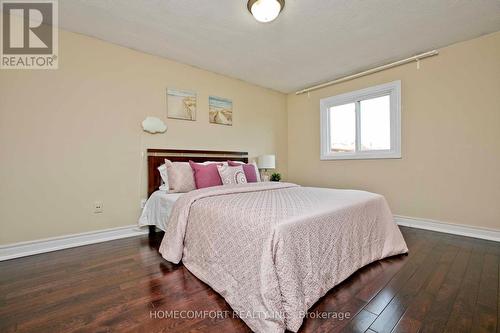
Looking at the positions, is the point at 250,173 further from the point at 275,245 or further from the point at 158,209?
the point at 275,245

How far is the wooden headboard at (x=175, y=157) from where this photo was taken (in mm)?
2835

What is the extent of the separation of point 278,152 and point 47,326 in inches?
152

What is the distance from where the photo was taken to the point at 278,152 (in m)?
4.48

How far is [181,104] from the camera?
10.3 feet

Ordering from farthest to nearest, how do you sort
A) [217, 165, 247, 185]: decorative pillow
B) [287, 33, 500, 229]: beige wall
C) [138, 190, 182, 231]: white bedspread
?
[217, 165, 247, 185]: decorative pillow
[287, 33, 500, 229]: beige wall
[138, 190, 182, 231]: white bedspread

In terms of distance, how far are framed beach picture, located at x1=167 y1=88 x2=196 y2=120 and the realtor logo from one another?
3.98 ft

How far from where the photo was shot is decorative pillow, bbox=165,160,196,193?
8.45ft

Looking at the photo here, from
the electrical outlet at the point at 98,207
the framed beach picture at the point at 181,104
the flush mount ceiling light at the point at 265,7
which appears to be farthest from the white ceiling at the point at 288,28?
the electrical outlet at the point at 98,207

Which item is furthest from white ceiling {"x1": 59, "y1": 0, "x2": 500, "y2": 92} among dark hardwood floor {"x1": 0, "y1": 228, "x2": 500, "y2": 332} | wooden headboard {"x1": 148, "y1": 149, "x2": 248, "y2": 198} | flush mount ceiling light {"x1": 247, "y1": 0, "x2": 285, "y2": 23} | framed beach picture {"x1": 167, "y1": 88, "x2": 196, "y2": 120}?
dark hardwood floor {"x1": 0, "y1": 228, "x2": 500, "y2": 332}

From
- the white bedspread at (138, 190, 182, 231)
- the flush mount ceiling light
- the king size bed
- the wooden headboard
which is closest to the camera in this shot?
the king size bed

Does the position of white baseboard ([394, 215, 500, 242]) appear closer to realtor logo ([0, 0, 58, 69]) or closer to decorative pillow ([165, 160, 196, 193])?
decorative pillow ([165, 160, 196, 193])

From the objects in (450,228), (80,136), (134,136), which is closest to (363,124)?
(450,228)

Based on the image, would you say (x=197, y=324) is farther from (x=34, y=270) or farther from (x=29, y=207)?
(x=29, y=207)

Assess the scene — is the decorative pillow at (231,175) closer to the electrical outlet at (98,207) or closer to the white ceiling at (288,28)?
the electrical outlet at (98,207)
